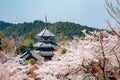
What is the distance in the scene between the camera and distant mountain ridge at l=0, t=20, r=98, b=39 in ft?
277

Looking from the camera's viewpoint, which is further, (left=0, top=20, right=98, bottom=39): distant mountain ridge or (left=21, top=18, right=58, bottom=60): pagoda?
(left=0, top=20, right=98, bottom=39): distant mountain ridge

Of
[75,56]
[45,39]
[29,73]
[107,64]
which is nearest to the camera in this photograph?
[107,64]

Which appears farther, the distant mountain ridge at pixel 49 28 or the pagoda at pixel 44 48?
the distant mountain ridge at pixel 49 28

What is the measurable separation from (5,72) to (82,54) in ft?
9.81

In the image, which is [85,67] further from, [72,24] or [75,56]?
[72,24]

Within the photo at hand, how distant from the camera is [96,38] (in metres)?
14.7

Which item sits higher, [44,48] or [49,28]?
[49,28]

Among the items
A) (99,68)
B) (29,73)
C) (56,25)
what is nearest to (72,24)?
(56,25)

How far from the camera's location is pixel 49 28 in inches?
3676

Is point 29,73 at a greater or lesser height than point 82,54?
lesser

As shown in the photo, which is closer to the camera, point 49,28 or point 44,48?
point 44,48

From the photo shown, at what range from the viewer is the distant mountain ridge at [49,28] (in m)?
84.4

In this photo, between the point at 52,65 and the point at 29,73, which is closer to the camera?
the point at 52,65

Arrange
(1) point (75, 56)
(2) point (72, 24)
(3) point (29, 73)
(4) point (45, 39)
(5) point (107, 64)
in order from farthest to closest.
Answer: (2) point (72, 24), (4) point (45, 39), (3) point (29, 73), (1) point (75, 56), (5) point (107, 64)
